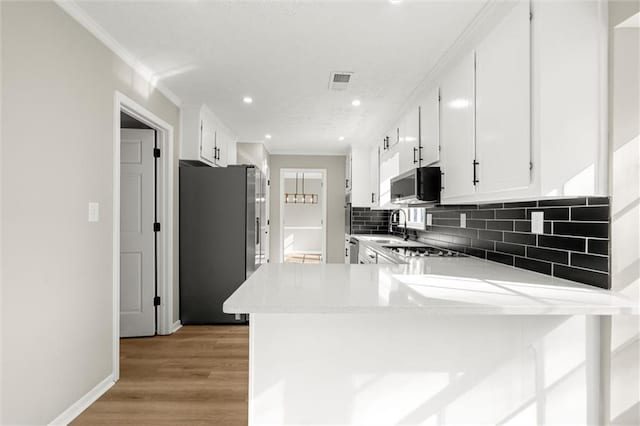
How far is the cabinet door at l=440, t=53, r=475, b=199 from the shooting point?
89.4 inches

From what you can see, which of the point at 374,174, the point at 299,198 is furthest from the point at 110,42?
the point at 299,198

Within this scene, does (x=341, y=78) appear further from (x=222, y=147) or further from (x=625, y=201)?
(x=222, y=147)

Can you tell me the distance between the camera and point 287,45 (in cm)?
258

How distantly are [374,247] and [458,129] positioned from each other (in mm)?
1778

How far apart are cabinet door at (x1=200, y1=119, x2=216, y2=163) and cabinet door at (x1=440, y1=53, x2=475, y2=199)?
8.66 feet

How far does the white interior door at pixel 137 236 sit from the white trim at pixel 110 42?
58cm

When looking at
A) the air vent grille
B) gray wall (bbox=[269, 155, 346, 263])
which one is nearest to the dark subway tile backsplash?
the air vent grille

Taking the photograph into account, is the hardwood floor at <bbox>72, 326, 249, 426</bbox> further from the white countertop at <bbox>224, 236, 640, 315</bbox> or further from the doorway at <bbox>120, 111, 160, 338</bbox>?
the white countertop at <bbox>224, 236, 640, 315</bbox>

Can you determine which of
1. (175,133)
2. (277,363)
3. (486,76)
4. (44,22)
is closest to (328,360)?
(277,363)

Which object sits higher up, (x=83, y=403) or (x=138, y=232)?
(x=138, y=232)

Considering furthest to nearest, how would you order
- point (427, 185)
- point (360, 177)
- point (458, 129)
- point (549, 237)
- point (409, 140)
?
point (360, 177)
point (409, 140)
point (427, 185)
point (458, 129)
point (549, 237)

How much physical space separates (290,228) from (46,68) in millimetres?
8921

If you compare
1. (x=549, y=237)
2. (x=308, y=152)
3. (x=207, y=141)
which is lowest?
(x=549, y=237)

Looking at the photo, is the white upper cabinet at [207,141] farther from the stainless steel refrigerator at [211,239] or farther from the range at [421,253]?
the range at [421,253]
